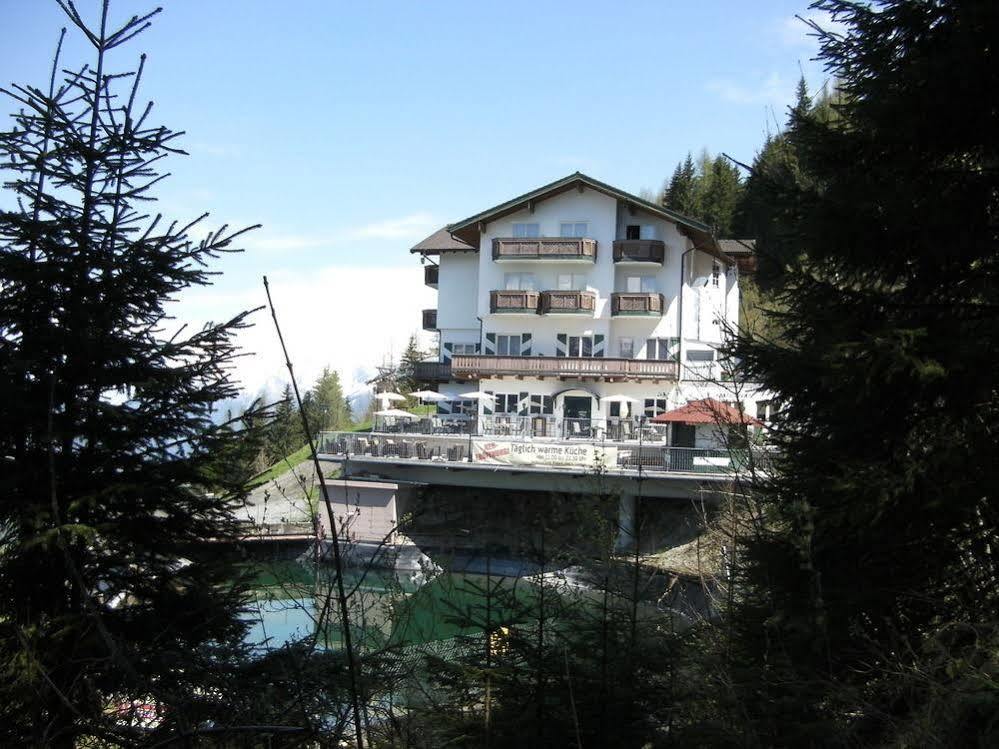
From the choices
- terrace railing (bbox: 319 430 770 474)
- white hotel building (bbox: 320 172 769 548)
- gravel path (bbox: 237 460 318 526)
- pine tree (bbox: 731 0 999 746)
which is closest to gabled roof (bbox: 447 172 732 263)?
white hotel building (bbox: 320 172 769 548)

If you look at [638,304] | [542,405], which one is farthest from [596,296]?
[542,405]

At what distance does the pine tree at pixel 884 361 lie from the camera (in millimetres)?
4594

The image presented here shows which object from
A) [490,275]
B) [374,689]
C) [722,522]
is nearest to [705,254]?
[490,275]

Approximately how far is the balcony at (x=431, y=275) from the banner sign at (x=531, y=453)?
1652 centimetres

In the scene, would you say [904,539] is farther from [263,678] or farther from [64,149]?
[64,149]

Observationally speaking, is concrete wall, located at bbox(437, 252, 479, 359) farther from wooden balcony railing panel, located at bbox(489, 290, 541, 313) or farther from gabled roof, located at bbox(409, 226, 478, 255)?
wooden balcony railing panel, located at bbox(489, 290, 541, 313)

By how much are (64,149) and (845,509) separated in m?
5.32

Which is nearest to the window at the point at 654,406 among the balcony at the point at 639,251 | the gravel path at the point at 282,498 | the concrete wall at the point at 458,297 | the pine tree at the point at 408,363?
the balcony at the point at 639,251

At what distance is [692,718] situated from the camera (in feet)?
12.6

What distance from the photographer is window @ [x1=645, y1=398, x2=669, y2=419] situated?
3638cm

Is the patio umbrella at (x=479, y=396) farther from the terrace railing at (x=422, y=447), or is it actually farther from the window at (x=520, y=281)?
the window at (x=520, y=281)

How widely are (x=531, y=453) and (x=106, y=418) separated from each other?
Answer: 2301 cm

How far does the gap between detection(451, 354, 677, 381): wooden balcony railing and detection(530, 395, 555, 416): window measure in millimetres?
1097

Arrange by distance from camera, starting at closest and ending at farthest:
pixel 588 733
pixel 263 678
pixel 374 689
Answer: pixel 374 689 < pixel 588 733 < pixel 263 678
